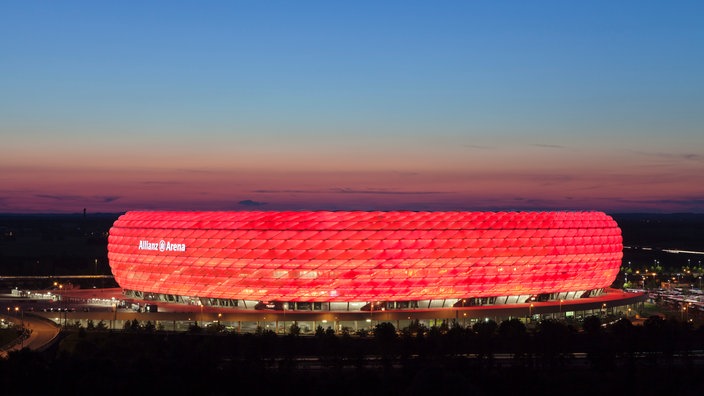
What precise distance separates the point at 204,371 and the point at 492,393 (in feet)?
71.2

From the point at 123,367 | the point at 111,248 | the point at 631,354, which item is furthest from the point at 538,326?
the point at 111,248

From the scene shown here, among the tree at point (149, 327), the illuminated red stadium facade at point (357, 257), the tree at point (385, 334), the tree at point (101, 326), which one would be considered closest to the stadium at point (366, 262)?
the illuminated red stadium facade at point (357, 257)

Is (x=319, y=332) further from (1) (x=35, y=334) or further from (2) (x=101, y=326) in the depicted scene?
(1) (x=35, y=334)

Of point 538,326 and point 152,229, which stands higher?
point 152,229

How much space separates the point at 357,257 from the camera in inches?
4215

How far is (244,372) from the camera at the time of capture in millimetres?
73125

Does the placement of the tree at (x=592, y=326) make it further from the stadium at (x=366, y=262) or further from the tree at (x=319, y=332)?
the tree at (x=319, y=332)

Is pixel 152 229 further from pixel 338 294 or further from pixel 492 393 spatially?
pixel 492 393

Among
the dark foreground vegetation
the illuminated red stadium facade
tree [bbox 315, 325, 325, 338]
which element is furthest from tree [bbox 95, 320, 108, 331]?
tree [bbox 315, 325, 325, 338]

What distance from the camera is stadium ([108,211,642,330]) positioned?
107 metres

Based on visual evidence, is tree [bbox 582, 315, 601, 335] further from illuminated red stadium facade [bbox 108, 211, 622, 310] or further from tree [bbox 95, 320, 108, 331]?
tree [bbox 95, 320, 108, 331]

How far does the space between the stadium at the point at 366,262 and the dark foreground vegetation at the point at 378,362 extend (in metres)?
9.71

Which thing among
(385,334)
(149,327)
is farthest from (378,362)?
(149,327)

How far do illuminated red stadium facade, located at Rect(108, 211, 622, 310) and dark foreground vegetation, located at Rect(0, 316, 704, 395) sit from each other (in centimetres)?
1044
